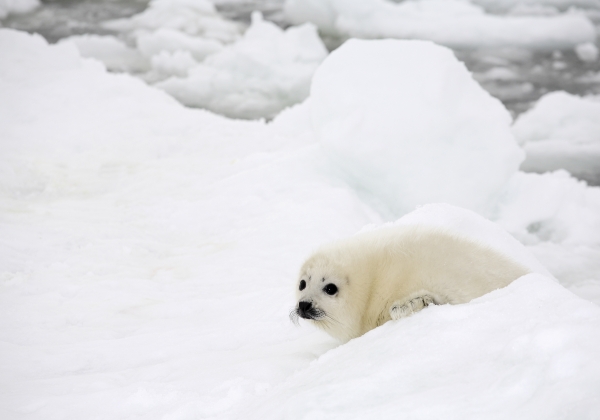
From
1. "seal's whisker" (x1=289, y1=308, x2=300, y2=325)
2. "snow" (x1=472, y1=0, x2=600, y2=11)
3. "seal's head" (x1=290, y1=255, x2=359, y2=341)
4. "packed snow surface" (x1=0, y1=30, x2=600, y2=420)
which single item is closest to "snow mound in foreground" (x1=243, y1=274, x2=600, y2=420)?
"packed snow surface" (x1=0, y1=30, x2=600, y2=420)

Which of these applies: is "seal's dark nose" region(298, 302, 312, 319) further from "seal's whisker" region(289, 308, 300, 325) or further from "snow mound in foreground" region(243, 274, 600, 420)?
"snow mound in foreground" region(243, 274, 600, 420)

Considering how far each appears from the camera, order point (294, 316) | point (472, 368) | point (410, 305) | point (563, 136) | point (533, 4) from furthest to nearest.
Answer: point (533, 4), point (563, 136), point (294, 316), point (410, 305), point (472, 368)

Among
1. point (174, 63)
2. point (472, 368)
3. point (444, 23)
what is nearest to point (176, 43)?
point (174, 63)

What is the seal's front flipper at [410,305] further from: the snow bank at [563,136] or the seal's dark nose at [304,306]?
the snow bank at [563,136]

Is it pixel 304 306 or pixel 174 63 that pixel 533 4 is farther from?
pixel 304 306

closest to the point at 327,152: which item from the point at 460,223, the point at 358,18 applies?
the point at 460,223

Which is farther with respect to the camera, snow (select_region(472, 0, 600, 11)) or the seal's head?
snow (select_region(472, 0, 600, 11))

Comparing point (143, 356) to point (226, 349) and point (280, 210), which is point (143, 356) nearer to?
point (226, 349)

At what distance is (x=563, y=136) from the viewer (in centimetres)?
1516

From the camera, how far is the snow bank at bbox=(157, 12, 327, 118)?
18141mm

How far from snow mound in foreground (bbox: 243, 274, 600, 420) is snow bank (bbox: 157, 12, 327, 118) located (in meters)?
15.0

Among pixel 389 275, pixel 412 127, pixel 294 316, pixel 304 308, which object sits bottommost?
pixel 412 127

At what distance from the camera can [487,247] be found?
8.27ft

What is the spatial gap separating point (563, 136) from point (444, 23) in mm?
6137
